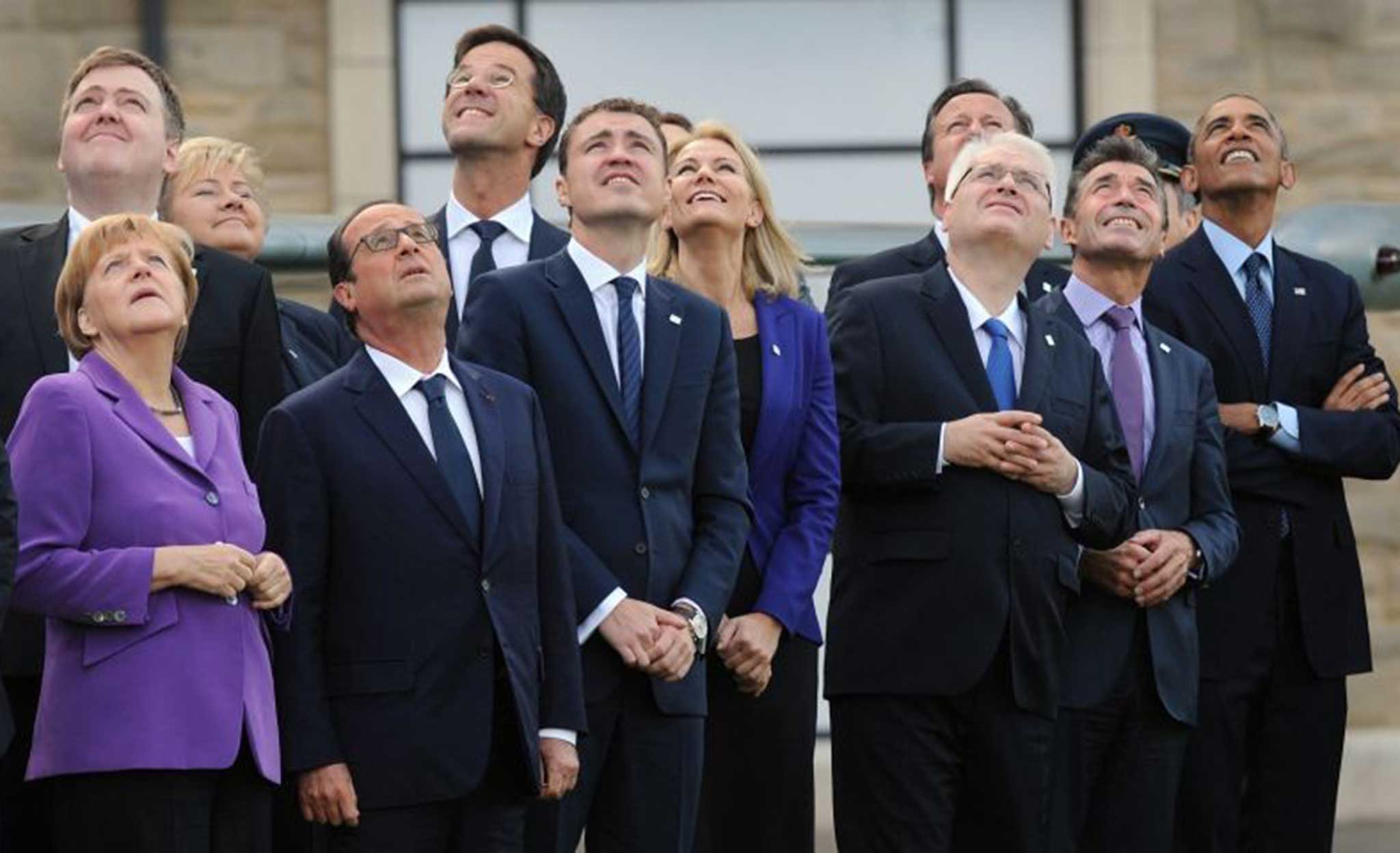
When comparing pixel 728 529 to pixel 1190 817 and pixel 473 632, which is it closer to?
pixel 473 632

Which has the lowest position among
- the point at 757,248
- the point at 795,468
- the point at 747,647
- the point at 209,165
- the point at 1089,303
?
the point at 747,647

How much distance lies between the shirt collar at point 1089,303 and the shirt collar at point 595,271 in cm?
124

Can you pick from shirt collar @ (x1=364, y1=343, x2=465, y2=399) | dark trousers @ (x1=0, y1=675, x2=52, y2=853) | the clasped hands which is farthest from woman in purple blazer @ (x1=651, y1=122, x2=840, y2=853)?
dark trousers @ (x1=0, y1=675, x2=52, y2=853)

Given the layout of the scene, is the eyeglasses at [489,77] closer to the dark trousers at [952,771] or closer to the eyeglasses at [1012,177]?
the eyeglasses at [1012,177]

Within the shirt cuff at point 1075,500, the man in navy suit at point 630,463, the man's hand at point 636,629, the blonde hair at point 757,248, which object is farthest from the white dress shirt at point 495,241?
the shirt cuff at point 1075,500

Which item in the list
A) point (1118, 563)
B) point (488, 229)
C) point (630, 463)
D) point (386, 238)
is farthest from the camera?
point (488, 229)

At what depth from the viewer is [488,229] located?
7.48 metres

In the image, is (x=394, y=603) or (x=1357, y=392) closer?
(x=394, y=603)

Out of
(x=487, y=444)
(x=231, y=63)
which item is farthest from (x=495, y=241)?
(x=231, y=63)

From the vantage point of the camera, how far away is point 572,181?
6.93m

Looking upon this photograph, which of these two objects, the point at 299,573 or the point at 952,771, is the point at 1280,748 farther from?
the point at 299,573

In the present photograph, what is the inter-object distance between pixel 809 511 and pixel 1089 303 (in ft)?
3.30

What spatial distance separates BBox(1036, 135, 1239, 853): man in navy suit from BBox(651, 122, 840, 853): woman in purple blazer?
1.87 ft

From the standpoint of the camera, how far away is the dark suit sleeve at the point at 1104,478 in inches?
279
